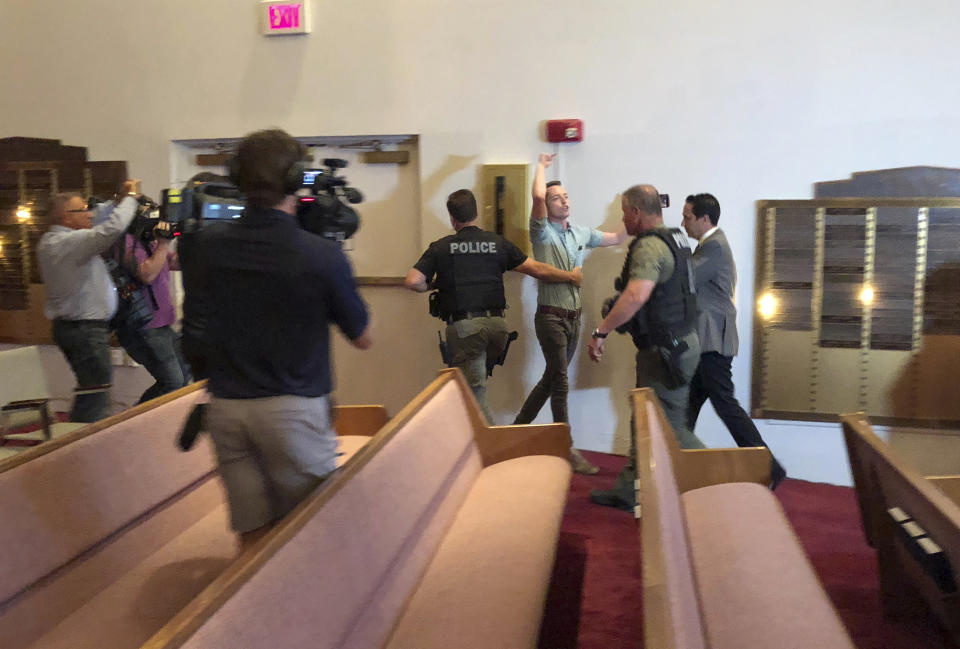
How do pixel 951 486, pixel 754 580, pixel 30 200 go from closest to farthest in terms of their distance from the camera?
1. pixel 754 580
2. pixel 951 486
3. pixel 30 200

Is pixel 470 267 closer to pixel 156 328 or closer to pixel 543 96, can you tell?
pixel 543 96

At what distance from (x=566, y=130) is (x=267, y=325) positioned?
2.84 metres

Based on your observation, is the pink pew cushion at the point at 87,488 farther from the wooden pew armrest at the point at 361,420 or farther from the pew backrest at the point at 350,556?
the wooden pew armrest at the point at 361,420

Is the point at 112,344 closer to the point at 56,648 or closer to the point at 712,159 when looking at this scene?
the point at 56,648

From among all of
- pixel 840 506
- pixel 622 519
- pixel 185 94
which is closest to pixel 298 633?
pixel 622 519

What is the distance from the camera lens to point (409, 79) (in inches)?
179

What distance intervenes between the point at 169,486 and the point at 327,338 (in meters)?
1.01

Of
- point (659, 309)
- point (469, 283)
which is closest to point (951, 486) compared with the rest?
point (659, 309)

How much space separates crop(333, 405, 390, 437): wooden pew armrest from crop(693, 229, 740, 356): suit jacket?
171 centimetres

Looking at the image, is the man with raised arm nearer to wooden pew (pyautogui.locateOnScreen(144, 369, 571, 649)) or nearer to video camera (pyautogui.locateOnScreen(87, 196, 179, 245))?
wooden pew (pyautogui.locateOnScreen(144, 369, 571, 649))

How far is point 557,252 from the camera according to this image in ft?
13.7

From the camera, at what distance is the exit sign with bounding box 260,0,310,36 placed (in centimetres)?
461

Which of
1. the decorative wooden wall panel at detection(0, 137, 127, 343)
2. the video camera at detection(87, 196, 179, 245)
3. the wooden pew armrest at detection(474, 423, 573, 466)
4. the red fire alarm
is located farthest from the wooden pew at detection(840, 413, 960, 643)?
the decorative wooden wall panel at detection(0, 137, 127, 343)

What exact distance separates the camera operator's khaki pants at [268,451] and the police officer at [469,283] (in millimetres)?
1941
